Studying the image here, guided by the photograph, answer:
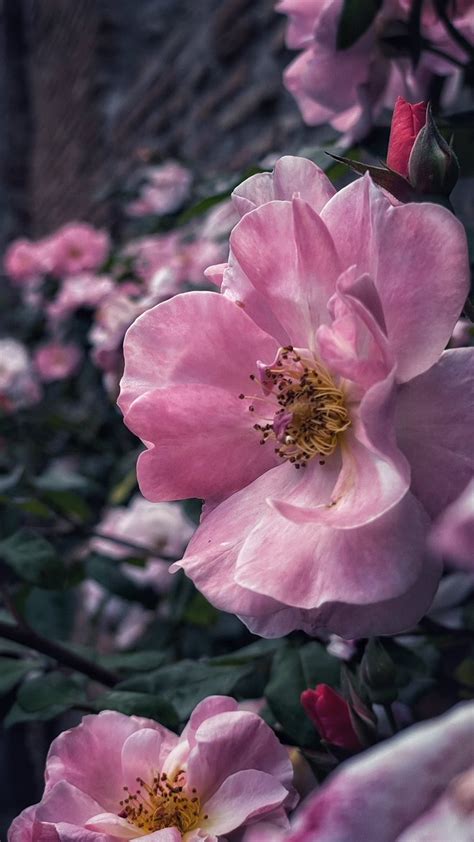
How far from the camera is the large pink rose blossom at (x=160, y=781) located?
18.6 inches

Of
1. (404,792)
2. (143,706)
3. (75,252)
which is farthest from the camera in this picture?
(75,252)

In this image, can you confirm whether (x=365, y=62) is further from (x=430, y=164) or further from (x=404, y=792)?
(x=404, y=792)

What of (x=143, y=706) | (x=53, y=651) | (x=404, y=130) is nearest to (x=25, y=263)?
(x=53, y=651)

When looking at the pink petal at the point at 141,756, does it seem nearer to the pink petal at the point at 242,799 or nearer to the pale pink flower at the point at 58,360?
the pink petal at the point at 242,799

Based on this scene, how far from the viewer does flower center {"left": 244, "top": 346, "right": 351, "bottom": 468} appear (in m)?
0.49

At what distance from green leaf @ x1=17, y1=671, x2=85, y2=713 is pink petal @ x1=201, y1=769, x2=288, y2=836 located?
0.88 ft

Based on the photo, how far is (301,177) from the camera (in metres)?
0.48

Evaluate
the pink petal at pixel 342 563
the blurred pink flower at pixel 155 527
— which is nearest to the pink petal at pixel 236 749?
the pink petal at pixel 342 563

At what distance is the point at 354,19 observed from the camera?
2.52 feet

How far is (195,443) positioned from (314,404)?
0.07 meters

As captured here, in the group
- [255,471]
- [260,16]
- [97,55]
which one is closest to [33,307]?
[260,16]

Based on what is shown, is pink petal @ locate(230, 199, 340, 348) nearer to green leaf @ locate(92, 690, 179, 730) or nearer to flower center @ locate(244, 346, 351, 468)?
flower center @ locate(244, 346, 351, 468)

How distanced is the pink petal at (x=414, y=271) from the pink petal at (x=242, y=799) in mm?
245

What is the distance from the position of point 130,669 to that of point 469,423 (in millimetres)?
612
